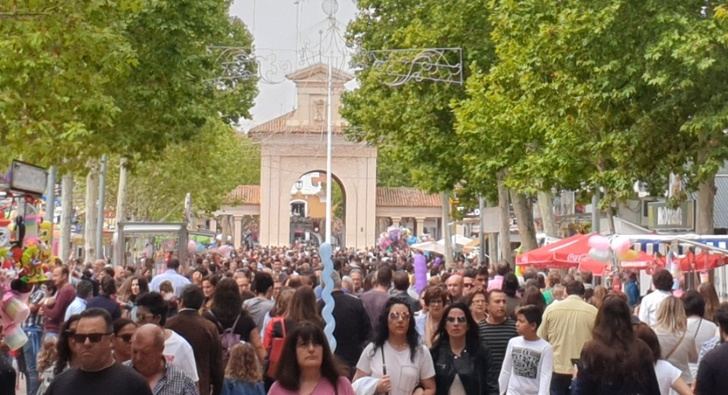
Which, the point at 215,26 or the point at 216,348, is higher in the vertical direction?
the point at 215,26

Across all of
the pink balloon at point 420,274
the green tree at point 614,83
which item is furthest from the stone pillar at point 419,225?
the pink balloon at point 420,274

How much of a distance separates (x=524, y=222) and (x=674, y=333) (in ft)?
94.0

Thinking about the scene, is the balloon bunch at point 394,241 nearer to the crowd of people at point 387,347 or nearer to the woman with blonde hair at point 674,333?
the crowd of people at point 387,347

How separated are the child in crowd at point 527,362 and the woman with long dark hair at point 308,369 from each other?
8.63 feet

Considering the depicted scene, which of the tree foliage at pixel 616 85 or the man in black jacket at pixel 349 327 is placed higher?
the tree foliage at pixel 616 85

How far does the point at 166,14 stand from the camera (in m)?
24.5

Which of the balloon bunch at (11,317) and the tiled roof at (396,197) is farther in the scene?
the tiled roof at (396,197)

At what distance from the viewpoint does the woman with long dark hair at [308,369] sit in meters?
8.19

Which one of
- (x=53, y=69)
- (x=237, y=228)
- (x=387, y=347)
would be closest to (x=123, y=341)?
(x=387, y=347)

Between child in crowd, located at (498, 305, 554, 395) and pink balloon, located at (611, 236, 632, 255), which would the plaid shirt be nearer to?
child in crowd, located at (498, 305, 554, 395)

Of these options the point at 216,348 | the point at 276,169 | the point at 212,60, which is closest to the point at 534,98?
the point at 212,60

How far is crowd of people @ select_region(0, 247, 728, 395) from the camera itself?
325 inches

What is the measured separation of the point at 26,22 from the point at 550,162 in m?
15.5

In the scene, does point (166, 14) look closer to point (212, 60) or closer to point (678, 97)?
point (212, 60)
